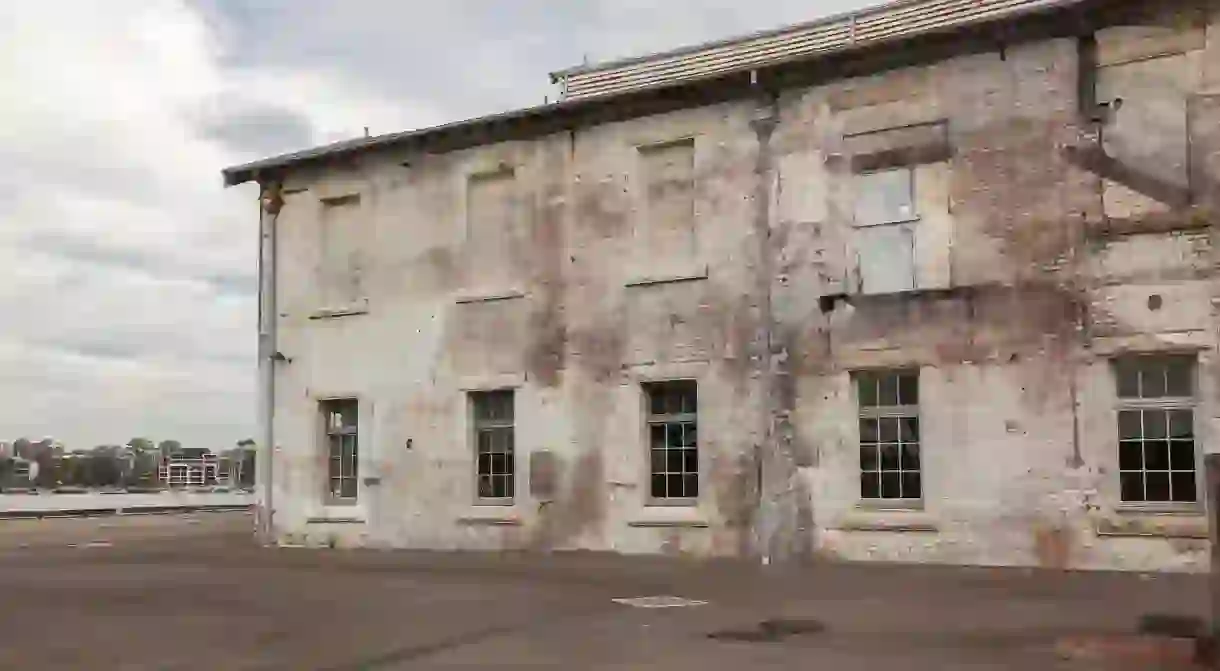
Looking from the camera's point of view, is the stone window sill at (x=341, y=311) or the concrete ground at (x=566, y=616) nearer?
the concrete ground at (x=566, y=616)

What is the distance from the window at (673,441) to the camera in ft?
58.7

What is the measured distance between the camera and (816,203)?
17109 mm

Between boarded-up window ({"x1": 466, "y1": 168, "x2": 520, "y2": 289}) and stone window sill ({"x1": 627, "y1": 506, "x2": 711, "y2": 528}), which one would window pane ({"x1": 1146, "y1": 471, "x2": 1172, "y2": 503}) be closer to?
stone window sill ({"x1": 627, "y1": 506, "x2": 711, "y2": 528})

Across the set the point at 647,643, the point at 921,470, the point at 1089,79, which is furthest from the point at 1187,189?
the point at 647,643

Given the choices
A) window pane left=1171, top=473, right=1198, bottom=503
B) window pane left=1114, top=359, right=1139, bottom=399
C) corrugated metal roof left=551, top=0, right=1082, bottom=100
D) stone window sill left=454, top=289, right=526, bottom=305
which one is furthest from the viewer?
corrugated metal roof left=551, top=0, right=1082, bottom=100

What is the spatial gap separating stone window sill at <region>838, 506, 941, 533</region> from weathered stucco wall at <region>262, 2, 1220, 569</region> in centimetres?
5

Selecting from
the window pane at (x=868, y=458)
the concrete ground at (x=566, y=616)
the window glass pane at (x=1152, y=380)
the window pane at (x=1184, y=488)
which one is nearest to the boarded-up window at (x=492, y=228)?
the concrete ground at (x=566, y=616)

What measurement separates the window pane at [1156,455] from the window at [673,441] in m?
6.07

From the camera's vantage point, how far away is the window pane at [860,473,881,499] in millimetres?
16375

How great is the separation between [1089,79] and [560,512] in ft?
32.1

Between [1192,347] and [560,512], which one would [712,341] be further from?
[1192,347]

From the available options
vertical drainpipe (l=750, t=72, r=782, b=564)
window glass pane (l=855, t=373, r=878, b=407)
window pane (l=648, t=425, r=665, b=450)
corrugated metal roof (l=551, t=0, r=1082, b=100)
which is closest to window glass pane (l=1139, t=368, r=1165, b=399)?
window glass pane (l=855, t=373, r=878, b=407)

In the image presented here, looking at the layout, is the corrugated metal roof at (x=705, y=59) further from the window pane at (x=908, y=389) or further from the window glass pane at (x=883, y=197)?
the window pane at (x=908, y=389)

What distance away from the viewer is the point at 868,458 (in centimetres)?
1647
